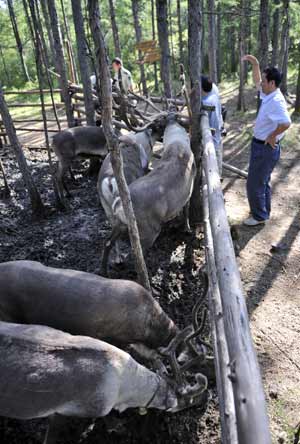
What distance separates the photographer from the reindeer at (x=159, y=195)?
4188 millimetres

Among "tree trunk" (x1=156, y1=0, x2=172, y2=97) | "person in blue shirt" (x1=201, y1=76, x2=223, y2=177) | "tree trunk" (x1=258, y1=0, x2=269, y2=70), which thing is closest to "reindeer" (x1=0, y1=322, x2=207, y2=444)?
"person in blue shirt" (x1=201, y1=76, x2=223, y2=177)

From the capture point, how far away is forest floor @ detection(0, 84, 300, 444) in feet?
9.58

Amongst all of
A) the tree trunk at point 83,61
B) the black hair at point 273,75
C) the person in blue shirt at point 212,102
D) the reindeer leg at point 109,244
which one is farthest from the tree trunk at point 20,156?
the black hair at point 273,75

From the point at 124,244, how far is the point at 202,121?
1.96m

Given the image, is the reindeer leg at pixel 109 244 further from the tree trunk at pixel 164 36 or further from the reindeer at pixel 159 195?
the tree trunk at pixel 164 36

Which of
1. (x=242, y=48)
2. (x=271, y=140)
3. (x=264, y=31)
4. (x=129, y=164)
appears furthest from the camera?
(x=242, y=48)

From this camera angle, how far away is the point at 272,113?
469cm

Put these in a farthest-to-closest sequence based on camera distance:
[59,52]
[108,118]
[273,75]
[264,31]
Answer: [264,31] → [59,52] → [273,75] → [108,118]

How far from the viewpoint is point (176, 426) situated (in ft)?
9.53

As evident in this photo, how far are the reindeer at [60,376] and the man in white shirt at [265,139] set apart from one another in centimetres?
348

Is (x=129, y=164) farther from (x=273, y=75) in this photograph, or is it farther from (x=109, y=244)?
(x=273, y=75)

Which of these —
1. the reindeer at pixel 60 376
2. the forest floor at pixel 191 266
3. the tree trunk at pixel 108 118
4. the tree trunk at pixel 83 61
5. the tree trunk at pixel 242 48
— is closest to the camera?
the reindeer at pixel 60 376

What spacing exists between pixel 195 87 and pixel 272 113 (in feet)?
3.39

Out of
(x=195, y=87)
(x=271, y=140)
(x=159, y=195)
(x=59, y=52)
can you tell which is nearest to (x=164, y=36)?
(x=59, y=52)
